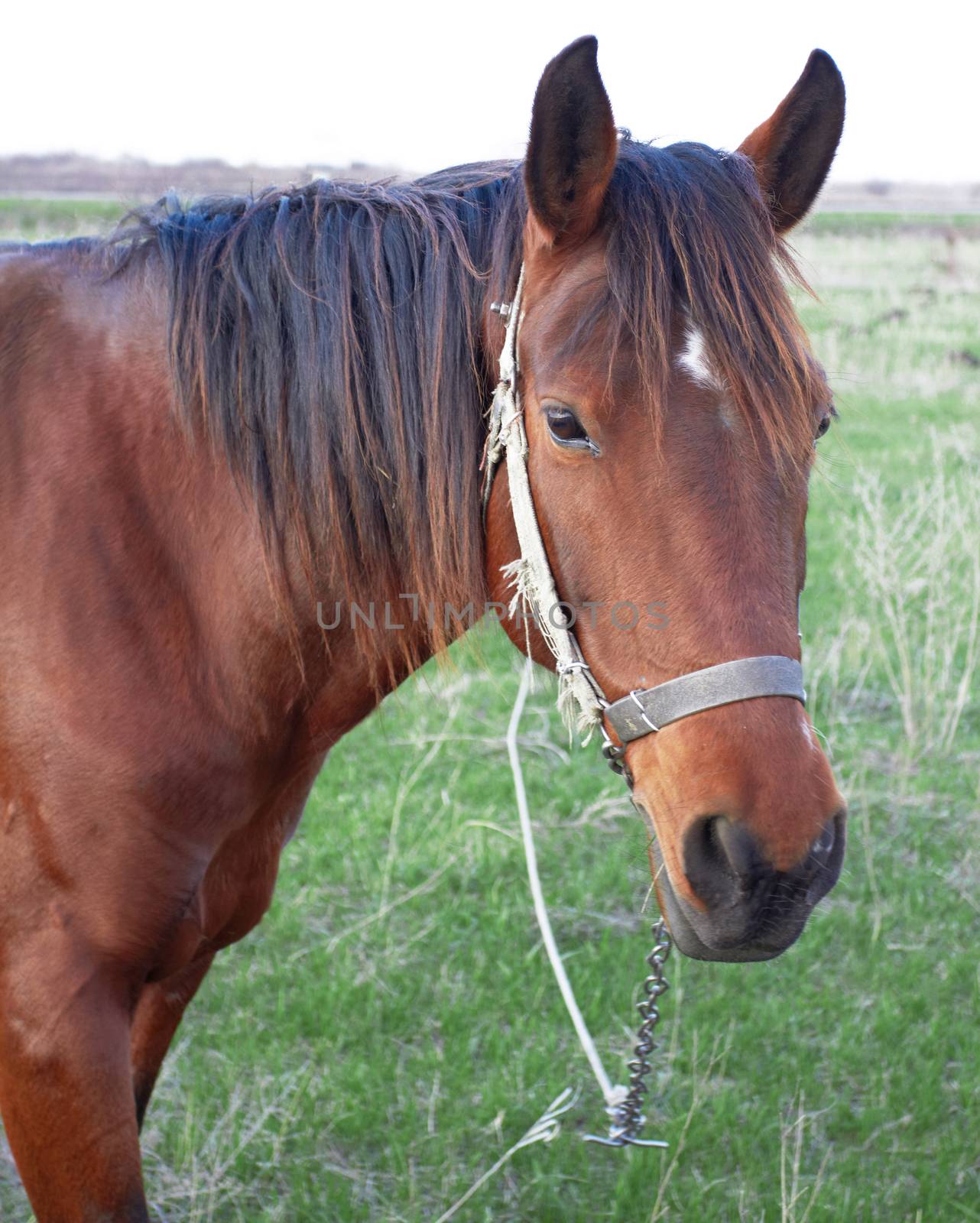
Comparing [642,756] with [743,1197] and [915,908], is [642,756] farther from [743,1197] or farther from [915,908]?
[915,908]

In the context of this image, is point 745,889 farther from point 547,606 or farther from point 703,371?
point 703,371

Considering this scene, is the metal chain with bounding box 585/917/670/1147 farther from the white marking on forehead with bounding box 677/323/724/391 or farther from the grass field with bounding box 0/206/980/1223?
the white marking on forehead with bounding box 677/323/724/391

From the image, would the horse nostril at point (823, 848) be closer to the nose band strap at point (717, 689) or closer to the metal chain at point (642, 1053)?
the nose band strap at point (717, 689)

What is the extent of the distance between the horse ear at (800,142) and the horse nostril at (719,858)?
1.13 m

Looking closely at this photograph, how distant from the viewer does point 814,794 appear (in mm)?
1376

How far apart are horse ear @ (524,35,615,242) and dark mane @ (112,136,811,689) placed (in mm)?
74

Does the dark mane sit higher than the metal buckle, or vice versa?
the dark mane

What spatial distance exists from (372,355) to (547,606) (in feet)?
1.91

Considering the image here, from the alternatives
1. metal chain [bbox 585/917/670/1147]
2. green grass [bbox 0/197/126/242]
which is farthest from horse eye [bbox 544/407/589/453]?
green grass [bbox 0/197/126/242]

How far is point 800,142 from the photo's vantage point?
1.82 m

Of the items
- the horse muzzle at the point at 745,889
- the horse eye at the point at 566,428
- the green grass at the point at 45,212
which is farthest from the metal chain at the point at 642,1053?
the green grass at the point at 45,212

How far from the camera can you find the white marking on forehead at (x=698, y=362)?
1508 mm

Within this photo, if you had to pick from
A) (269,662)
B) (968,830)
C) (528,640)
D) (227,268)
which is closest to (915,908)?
(968,830)

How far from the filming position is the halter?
1491 millimetres
